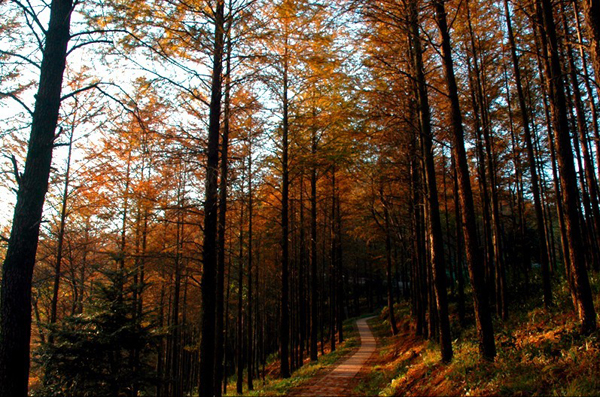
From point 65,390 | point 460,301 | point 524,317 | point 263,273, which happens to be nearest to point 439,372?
point 524,317

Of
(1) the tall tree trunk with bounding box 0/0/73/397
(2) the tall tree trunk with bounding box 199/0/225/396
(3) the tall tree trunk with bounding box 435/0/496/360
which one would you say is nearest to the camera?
(1) the tall tree trunk with bounding box 0/0/73/397

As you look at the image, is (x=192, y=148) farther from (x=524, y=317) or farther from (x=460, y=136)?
(x=524, y=317)

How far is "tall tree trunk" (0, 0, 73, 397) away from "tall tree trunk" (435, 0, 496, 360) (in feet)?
21.4

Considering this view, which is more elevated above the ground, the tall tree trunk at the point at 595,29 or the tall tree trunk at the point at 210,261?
the tall tree trunk at the point at 595,29

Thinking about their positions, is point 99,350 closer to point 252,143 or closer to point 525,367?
point 252,143

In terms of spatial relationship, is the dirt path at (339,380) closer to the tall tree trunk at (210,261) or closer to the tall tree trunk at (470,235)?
the tall tree trunk at (210,261)

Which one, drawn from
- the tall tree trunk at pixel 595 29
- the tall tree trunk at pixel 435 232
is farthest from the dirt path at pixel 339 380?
the tall tree trunk at pixel 595 29

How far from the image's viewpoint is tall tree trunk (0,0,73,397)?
476 centimetres

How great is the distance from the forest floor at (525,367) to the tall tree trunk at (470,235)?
0.42 m

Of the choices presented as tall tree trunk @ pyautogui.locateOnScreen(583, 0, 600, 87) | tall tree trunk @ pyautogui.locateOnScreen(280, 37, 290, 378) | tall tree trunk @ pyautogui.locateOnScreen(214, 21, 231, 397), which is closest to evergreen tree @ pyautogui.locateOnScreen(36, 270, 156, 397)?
tall tree trunk @ pyautogui.locateOnScreen(214, 21, 231, 397)

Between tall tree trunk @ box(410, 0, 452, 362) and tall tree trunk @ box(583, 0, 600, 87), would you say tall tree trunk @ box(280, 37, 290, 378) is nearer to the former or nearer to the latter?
tall tree trunk @ box(410, 0, 452, 362)

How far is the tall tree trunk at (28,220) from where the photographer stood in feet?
15.6

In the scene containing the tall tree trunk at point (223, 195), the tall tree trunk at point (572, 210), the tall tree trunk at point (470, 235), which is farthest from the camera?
the tall tree trunk at point (223, 195)

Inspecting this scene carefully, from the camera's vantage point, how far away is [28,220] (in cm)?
510
